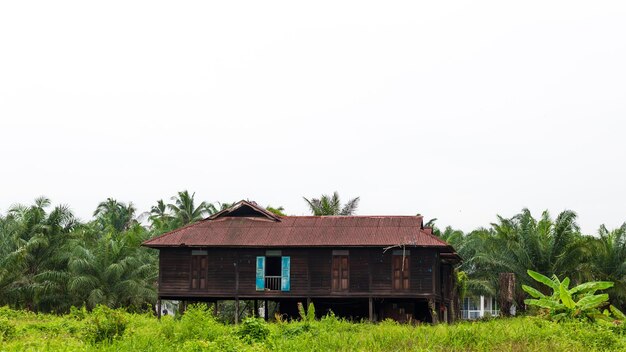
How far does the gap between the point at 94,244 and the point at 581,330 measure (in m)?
26.7

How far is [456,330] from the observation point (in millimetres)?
17797

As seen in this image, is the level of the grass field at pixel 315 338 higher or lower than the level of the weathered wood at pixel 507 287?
lower

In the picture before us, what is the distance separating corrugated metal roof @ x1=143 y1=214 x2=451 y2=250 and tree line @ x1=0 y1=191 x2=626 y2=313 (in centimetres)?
622

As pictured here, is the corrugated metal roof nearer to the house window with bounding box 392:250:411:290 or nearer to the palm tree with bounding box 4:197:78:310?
the house window with bounding box 392:250:411:290

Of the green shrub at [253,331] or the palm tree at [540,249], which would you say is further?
the palm tree at [540,249]

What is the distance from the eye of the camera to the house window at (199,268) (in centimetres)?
3125

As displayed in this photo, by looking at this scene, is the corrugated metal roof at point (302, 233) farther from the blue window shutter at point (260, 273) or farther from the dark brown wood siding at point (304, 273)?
the blue window shutter at point (260, 273)

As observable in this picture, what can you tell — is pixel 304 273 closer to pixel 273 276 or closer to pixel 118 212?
pixel 273 276

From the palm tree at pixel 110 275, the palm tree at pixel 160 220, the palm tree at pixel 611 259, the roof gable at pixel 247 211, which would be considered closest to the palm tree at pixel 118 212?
the palm tree at pixel 160 220

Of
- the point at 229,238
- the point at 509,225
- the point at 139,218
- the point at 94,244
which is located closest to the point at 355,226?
the point at 229,238

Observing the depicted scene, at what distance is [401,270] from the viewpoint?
29.7m

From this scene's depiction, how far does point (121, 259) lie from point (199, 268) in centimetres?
769

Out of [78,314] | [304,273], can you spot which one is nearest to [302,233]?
[304,273]

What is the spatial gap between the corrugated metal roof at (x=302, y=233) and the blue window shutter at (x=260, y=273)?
32.6 inches
